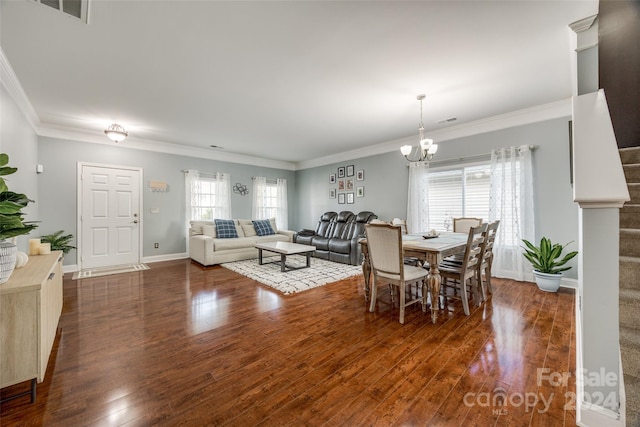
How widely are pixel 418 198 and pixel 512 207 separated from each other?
1516 millimetres

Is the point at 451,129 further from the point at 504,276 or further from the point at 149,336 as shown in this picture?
the point at 149,336

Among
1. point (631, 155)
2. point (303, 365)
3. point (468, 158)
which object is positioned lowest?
point (303, 365)

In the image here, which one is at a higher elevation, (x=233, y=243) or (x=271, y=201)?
(x=271, y=201)

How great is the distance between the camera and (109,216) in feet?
16.5

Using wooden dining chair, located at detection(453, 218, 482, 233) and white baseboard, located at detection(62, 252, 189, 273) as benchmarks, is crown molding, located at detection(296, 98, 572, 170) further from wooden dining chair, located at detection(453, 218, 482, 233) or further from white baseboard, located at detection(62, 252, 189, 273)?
white baseboard, located at detection(62, 252, 189, 273)

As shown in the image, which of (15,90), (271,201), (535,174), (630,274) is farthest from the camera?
(271,201)

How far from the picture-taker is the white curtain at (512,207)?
385 centimetres

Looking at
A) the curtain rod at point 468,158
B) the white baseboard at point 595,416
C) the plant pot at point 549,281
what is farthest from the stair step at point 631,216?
the curtain rod at point 468,158

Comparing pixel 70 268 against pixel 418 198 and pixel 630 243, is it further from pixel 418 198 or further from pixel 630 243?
pixel 630 243

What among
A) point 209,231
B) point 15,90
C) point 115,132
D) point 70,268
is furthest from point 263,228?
point 15,90

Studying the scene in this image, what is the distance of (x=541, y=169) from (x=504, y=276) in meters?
1.72

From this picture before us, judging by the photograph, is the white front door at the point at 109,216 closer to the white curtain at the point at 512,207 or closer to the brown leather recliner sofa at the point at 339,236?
the brown leather recliner sofa at the point at 339,236

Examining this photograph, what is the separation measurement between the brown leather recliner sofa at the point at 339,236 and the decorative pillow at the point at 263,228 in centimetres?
69

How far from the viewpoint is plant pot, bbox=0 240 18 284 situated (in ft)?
4.74
